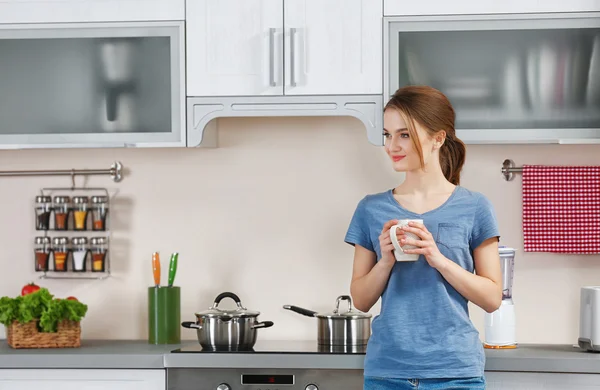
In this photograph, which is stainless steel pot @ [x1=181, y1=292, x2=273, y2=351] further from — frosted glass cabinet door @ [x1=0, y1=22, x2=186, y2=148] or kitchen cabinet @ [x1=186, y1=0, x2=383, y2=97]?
kitchen cabinet @ [x1=186, y1=0, x2=383, y2=97]

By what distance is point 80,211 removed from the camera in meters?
3.17

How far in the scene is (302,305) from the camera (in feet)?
10.3

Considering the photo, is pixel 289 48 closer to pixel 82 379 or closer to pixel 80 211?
pixel 80 211

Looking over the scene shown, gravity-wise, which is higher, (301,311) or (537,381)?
(301,311)

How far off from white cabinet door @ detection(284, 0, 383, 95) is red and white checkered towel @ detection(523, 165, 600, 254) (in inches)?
27.5

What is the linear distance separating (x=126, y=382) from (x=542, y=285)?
4.80 ft

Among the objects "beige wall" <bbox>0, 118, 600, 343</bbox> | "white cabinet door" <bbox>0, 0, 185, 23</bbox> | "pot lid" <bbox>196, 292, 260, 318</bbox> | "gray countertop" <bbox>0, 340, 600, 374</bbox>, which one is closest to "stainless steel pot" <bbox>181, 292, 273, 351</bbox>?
"pot lid" <bbox>196, 292, 260, 318</bbox>

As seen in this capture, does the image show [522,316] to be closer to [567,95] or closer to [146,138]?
[567,95]

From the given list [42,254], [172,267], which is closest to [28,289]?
[42,254]

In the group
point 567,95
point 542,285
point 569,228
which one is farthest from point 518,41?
point 542,285

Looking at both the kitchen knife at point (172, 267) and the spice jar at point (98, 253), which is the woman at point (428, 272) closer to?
the kitchen knife at point (172, 267)

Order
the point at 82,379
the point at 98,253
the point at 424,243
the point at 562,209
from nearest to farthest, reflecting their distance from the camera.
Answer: the point at 424,243 → the point at 82,379 → the point at 562,209 → the point at 98,253

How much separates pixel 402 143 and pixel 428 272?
12.3 inches

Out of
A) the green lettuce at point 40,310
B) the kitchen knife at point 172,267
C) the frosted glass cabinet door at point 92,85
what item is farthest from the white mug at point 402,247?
the green lettuce at point 40,310
